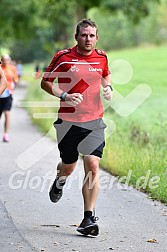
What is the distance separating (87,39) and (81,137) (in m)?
0.98

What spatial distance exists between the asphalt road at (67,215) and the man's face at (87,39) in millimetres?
1820

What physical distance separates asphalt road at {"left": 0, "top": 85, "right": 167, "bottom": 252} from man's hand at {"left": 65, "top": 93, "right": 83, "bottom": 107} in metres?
1.28

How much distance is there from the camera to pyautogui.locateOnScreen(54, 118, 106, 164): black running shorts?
802cm

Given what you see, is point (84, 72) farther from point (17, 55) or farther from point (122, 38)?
point (122, 38)

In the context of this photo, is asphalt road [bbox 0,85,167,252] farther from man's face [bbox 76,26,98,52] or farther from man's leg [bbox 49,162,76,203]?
man's face [bbox 76,26,98,52]

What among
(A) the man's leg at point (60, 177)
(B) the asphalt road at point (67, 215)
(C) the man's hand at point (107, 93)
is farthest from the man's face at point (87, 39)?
(B) the asphalt road at point (67, 215)

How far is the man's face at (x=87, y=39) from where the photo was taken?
7.89 m

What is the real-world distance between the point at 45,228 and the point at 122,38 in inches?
4160

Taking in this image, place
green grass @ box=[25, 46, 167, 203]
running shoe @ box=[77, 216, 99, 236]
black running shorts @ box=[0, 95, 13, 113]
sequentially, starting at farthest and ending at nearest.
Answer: black running shorts @ box=[0, 95, 13, 113] < green grass @ box=[25, 46, 167, 203] < running shoe @ box=[77, 216, 99, 236]

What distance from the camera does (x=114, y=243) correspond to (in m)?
7.50

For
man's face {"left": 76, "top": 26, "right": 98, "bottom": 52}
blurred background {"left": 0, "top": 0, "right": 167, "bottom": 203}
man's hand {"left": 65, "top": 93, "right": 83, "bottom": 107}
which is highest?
man's face {"left": 76, "top": 26, "right": 98, "bottom": 52}

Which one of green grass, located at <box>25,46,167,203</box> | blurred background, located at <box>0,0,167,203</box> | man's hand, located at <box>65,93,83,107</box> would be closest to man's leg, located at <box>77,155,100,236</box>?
man's hand, located at <box>65,93,83,107</box>

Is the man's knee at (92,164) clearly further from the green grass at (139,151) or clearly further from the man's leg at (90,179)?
the green grass at (139,151)

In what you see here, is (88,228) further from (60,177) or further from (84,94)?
(84,94)
